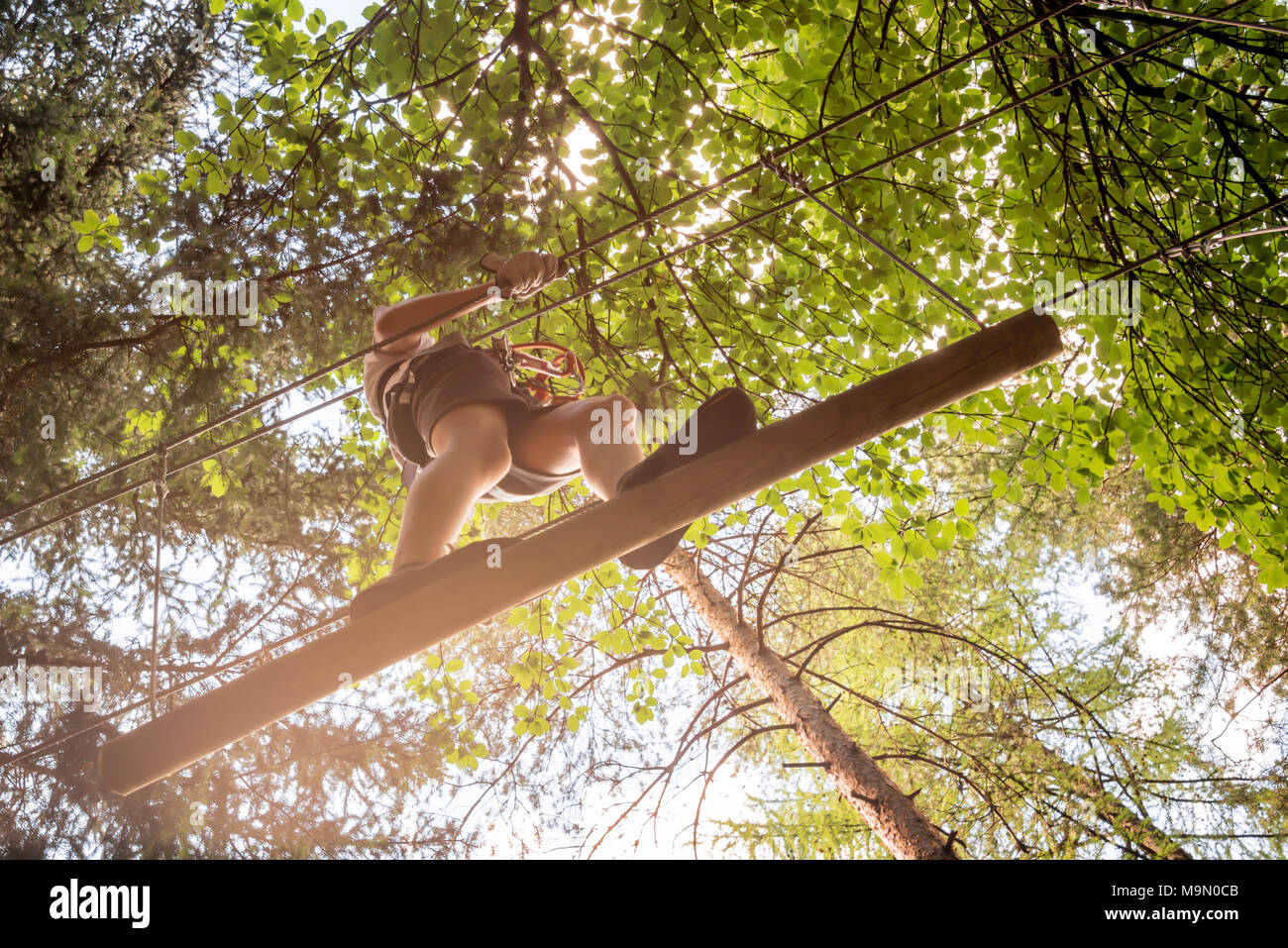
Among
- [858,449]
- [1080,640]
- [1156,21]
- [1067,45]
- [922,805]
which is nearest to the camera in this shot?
[1067,45]

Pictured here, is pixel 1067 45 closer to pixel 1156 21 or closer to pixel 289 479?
pixel 1156 21

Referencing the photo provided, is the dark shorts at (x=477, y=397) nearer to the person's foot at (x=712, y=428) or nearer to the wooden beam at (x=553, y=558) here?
the person's foot at (x=712, y=428)

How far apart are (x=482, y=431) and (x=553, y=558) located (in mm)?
627

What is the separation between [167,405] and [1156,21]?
5.12m

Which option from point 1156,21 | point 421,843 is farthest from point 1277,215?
point 421,843

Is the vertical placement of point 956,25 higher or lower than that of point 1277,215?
higher

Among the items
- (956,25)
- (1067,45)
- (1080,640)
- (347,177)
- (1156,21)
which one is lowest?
(1080,640)

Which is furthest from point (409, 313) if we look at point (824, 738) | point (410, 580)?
point (824, 738)

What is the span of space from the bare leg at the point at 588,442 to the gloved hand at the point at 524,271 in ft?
1.12

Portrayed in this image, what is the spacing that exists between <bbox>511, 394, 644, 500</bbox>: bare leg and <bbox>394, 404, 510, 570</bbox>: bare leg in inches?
4.3

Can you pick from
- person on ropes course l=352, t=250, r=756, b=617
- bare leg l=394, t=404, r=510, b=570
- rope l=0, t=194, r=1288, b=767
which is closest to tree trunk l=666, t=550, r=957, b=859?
rope l=0, t=194, r=1288, b=767

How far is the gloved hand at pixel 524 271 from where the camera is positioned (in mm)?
2076

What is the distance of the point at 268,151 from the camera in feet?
13.3
